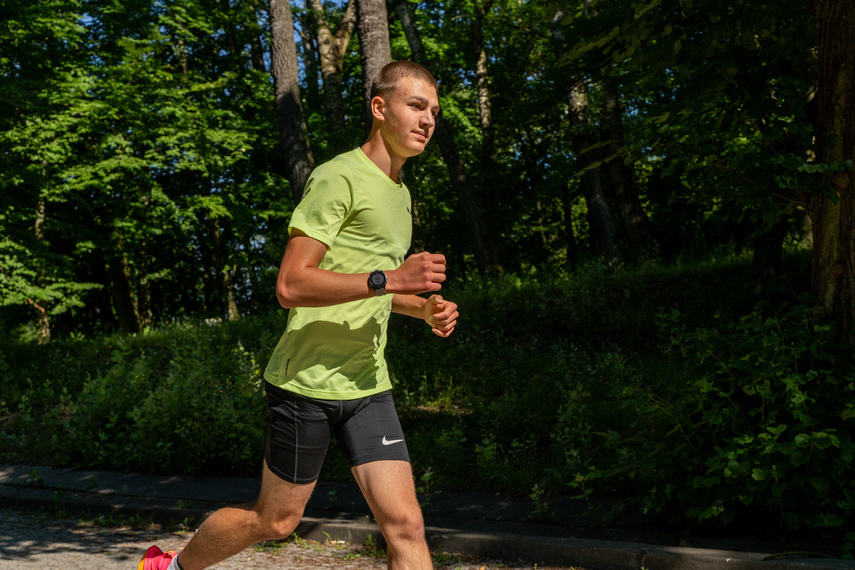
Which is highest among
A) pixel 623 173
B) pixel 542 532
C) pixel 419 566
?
pixel 623 173

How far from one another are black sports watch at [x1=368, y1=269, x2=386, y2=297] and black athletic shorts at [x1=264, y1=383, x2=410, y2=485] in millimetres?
562

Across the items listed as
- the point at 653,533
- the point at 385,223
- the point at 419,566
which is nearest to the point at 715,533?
the point at 653,533

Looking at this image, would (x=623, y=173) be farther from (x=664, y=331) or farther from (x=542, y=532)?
(x=542, y=532)

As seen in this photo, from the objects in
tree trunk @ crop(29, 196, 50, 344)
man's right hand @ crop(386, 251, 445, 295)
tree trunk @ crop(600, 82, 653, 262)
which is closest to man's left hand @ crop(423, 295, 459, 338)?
man's right hand @ crop(386, 251, 445, 295)

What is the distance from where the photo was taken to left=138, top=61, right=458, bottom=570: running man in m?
2.82

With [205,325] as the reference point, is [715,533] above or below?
below

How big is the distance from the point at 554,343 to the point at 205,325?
7.04m

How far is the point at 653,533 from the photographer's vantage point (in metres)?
4.84

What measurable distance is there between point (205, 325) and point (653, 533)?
1071cm

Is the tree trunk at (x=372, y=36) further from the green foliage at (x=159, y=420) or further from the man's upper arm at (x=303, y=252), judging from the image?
the man's upper arm at (x=303, y=252)

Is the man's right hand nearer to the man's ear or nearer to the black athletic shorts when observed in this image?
the black athletic shorts

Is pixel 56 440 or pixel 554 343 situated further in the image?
pixel 554 343

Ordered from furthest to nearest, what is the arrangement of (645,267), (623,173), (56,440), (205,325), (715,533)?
(623,173) < (205,325) < (645,267) < (56,440) < (715,533)

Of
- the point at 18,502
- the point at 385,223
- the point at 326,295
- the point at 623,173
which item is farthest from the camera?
the point at 623,173
